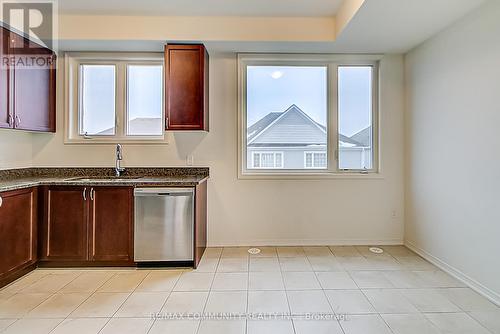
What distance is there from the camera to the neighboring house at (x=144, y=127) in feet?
13.1

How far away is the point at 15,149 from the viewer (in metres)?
3.60

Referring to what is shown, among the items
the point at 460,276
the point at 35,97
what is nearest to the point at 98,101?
the point at 35,97

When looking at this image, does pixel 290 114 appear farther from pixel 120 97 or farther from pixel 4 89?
pixel 4 89

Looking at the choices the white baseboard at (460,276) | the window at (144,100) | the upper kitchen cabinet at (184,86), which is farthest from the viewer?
the window at (144,100)

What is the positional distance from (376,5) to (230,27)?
62.0 inches

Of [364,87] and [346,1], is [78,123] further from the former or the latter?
[364,87]

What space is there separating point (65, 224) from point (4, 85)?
152cm

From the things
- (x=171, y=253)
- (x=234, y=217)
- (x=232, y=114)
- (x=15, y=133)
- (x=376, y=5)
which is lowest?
(x=171, y=253)

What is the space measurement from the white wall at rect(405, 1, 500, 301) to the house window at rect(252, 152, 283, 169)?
1.66 m

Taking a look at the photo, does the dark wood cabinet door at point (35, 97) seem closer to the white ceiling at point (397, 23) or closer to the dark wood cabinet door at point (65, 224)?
the dark wood cabinet door at point (65, 224)

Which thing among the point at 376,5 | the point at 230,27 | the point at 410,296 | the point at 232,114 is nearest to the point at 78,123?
the point at 232,114

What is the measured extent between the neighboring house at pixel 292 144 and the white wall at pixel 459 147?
88cm

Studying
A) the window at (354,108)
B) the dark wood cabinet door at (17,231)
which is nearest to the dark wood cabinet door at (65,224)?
the dark wood cabinet door at (17,231)

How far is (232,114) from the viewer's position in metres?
4.00
